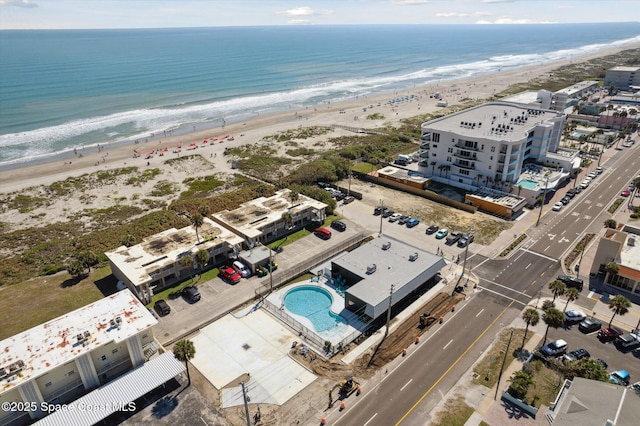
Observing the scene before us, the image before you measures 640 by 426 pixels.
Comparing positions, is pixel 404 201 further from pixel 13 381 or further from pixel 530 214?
pixel 13 381

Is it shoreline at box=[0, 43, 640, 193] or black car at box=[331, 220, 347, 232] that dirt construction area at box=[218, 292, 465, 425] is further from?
shoreline at box=[0, 43, 640, 193]

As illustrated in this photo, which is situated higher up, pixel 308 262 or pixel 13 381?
pixel 13 381

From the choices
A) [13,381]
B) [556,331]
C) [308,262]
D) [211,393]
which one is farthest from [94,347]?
[556,331]

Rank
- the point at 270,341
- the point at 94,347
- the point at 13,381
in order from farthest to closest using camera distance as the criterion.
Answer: the point at 270,341, the point at 94,347, the point at 13,381

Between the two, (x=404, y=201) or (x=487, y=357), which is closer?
(x=487, y=357)

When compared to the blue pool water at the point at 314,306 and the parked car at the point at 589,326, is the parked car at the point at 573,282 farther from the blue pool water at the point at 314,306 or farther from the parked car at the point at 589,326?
A: the blue pool water at the point at 314,306

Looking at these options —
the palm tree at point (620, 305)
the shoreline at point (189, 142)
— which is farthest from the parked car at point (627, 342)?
the shoreline at point (189, 142)
